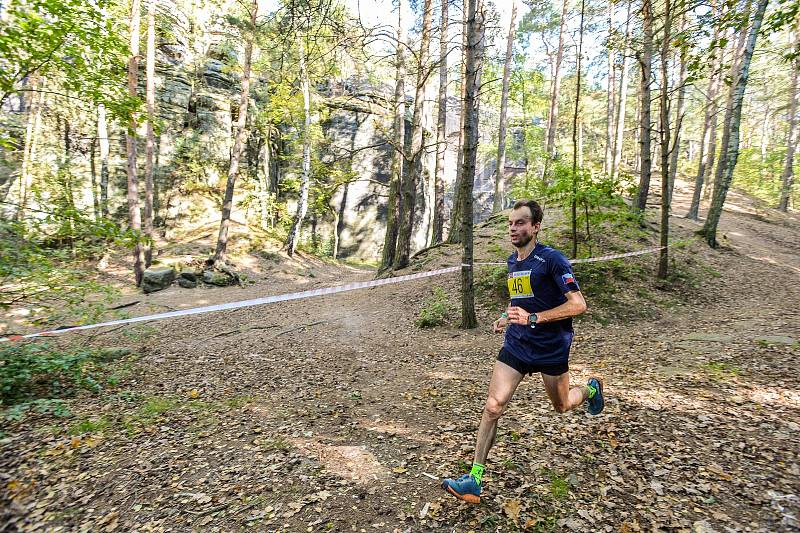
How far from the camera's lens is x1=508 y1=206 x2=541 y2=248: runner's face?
319 centimetres

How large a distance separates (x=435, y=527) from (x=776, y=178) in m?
Answer: 44.3

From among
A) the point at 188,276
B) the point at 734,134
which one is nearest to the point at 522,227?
the point at 734,134

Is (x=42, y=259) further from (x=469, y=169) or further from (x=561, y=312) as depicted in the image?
(x=469, y=169)

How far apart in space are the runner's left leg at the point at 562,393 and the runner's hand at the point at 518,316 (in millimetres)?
554

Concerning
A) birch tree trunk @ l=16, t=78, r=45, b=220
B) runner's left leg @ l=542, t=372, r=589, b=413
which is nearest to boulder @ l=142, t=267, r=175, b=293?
birch tree trunk @ l=16, t=78, r=45, b=220

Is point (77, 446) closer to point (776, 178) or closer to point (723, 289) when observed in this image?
point (723, 289)

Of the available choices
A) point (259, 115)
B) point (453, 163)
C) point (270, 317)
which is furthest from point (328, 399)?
point (453, 163)

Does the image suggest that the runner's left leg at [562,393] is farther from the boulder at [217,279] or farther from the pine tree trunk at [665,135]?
the boulder at [217,279]

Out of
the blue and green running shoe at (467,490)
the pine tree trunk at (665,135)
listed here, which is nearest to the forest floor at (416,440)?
the blue and green running shoe at (467,490)

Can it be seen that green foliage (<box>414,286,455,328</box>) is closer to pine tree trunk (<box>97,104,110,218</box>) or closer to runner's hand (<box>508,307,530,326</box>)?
runner's hand (<box>508,307,530,326</box>)

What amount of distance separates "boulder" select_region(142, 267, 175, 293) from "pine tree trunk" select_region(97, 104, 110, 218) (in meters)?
6.48

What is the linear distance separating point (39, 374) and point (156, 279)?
963 cm

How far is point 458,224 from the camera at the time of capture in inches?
593

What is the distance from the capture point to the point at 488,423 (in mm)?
3150
